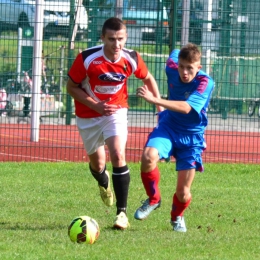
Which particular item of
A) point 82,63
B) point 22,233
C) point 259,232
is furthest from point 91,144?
point 259,232

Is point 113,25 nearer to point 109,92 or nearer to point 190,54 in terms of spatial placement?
point 109,92

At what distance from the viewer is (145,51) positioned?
1374 centimetres

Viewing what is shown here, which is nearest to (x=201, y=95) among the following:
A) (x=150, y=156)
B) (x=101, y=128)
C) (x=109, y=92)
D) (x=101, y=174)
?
(x=150, y=156)

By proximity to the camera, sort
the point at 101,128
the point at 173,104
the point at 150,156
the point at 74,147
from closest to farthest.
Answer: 1. the point at 173,104
2. the point at 150,156
3. the point at 101,128
4. the point at 74,147

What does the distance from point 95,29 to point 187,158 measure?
6821 millimetres

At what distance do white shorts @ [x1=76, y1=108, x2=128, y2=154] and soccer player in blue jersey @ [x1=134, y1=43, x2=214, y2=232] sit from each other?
429 mm

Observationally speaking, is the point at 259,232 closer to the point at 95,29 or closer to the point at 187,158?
the point at 187,158

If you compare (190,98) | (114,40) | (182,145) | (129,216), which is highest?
(114,40)

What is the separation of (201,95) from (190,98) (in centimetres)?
11

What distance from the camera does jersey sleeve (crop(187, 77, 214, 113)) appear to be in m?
7.05

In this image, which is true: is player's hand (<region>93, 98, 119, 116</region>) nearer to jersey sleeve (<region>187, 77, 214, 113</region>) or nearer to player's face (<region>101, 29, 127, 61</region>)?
player's face (<region>101, 29, 127, 61</region>)

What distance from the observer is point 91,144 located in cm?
805

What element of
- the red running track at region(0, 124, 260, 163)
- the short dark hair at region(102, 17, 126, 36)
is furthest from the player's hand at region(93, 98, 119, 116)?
the red running track at region(0, 124, 260, 163)

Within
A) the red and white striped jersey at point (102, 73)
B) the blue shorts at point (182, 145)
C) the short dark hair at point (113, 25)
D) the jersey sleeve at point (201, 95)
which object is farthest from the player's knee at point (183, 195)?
the short dark hair at point (113, 25)
